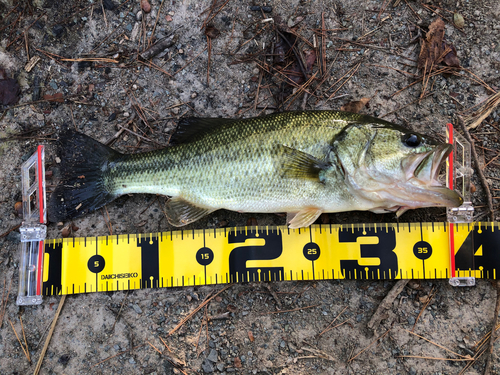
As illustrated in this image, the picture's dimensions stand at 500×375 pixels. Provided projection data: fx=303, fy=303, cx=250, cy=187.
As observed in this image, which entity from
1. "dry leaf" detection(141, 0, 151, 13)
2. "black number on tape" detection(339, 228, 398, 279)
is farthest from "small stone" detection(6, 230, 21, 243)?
"black number on tape" detection(339, 228, 398, 279)

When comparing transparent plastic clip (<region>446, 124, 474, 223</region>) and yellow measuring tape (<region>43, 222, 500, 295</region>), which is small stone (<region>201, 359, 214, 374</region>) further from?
transparent plastic clip (<region>446, 124, 474, 223</region>)

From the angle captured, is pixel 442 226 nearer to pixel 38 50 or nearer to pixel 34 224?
pixel 34 224

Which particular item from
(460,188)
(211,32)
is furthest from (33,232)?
(460,188)

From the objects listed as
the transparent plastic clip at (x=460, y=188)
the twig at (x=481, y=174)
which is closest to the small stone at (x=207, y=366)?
the transparent plastic clip at (x=460, y=188)

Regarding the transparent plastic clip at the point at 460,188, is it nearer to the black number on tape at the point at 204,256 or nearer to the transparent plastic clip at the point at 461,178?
the transparent plastic clip at the point at 461,178

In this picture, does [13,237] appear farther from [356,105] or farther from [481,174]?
[481,174]
